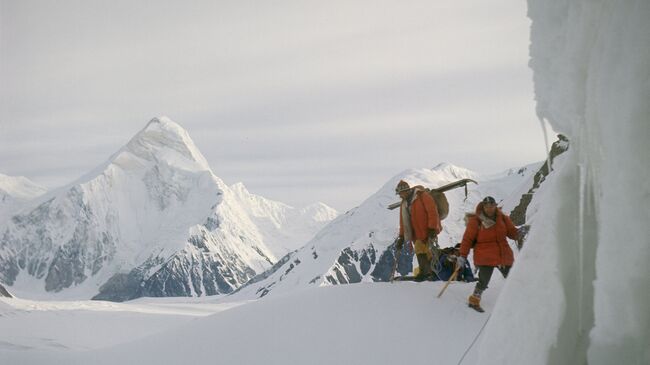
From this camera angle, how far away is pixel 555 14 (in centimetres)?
279

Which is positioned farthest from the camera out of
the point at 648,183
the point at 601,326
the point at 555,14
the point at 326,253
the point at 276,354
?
the point at 326,253

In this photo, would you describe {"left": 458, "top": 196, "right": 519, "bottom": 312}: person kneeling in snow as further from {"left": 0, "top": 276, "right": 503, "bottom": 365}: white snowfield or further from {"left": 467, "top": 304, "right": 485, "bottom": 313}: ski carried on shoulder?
{"left": 0, "top": 276, "right": 503, "bottom": 365}: white snowfield

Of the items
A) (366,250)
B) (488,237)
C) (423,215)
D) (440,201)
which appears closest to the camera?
(488,237)

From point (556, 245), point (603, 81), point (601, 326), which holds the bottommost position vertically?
point (601, 326)

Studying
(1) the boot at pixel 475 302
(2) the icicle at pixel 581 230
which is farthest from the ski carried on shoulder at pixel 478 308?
(2) the icicle at pixel 581 230

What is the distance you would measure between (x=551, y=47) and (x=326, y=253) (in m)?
191

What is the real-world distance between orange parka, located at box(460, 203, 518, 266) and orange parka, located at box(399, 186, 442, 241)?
141 cm

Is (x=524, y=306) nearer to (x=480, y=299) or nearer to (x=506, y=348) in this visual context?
(x=506, y=348)

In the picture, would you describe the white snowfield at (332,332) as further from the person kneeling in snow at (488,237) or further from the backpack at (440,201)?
the backpack at (440,201)

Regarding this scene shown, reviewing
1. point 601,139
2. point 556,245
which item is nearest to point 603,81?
point 601,139

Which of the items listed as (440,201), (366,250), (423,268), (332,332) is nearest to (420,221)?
(440,201)

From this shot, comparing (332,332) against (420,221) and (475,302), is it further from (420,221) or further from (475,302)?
(420,221)

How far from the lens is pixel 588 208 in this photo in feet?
9.11

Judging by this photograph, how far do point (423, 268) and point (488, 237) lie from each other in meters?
2.49
